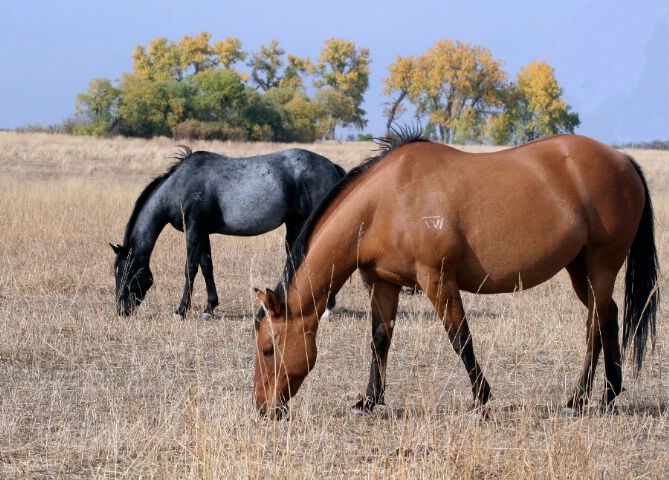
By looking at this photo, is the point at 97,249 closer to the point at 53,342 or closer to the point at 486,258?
the point at 53,342

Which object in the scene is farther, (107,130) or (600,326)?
(107,130)

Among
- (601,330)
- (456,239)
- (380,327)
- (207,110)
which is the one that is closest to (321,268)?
(380,327)

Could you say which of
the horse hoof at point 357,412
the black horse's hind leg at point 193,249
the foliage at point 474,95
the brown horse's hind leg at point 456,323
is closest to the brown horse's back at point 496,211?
the brown horse's hind leg at point 456,323

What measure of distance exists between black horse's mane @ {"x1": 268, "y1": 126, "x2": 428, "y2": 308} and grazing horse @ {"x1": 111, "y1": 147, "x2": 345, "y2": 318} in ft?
11.9

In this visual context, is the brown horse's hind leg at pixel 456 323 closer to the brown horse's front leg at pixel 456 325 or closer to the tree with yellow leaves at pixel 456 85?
the brown horse's front leg at pixel 456 325

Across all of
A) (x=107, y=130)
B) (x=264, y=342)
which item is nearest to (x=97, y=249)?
(x=264, y=342)

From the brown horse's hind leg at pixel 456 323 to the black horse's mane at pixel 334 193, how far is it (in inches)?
31.0

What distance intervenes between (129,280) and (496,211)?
4.77 metres

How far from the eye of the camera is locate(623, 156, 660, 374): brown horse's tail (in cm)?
585

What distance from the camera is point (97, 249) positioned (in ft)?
39.9

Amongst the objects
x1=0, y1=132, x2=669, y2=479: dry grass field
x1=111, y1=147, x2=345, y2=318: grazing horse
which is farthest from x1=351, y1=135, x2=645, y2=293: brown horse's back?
x1=111, y1=147, x2=345, y2=318: grazing horse

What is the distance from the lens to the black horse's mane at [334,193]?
5125 millimetres

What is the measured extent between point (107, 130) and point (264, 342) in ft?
152

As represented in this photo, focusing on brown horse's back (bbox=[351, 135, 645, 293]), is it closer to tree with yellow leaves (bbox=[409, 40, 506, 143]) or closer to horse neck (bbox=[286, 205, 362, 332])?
horse neck (bbox=[286, 205, 362, 332])
